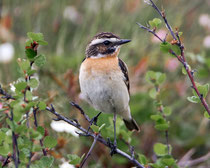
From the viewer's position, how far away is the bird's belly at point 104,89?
9.60 feet

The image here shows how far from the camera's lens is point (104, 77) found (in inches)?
116

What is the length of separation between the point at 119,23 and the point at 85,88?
125 inches

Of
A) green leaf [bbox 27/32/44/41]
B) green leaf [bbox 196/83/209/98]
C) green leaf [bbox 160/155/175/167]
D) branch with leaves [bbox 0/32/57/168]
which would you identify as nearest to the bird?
green leaf [bbox 160/155/175/167]

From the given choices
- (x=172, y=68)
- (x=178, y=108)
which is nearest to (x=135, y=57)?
(x=172, y=68)

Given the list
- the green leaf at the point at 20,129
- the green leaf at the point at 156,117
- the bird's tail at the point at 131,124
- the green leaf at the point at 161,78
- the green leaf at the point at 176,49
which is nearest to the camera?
the green leaf at the point at 20,129

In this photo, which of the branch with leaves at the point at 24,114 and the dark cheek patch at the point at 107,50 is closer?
the branch with leaves at the point at 24,114

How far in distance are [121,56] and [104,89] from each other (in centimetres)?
225

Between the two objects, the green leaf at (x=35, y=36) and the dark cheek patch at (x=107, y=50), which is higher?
the green leaf at (x=35, y=36)

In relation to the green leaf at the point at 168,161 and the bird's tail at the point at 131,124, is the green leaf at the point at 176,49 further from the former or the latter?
the bird's tail at the point at 131,124

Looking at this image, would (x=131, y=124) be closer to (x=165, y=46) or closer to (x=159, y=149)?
(x=159, y=149)

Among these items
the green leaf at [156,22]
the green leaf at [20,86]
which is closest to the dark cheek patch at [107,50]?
the green leaf at [156,22]

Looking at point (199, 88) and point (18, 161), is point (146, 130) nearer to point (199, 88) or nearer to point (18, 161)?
point (199, 88)

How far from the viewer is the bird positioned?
2.94 metres

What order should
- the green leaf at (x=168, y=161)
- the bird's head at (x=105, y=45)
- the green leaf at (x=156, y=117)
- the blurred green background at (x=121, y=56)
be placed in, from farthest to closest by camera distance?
the blurred green background at (x=121, y=56), the bird's head at (x=105, y=45), the green leaf at (x=156, y=117), the green leaf at (x=168, y=161)
